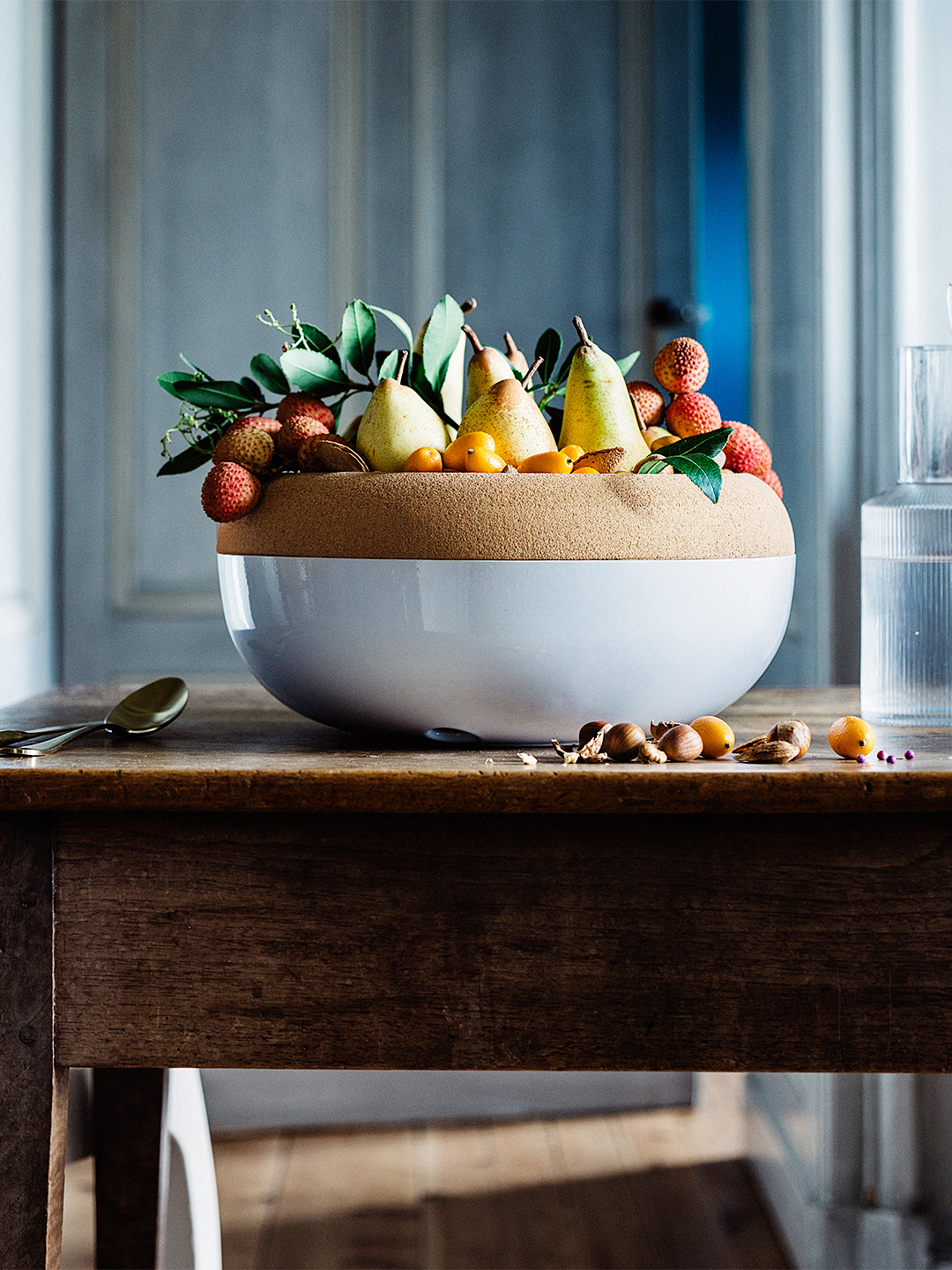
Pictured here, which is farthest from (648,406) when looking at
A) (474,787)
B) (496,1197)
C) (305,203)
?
(305,203)

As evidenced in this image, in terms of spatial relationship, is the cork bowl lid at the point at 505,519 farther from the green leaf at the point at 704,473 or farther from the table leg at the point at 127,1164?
the table leg at the point at 127,1164

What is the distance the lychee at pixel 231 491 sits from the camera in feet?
2.35

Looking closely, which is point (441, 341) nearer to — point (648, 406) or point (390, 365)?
point (390, 365)

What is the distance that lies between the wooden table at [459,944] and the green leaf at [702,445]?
0.20 meters

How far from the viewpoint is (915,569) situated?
805 mm

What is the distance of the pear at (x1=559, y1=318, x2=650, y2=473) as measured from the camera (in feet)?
2.41

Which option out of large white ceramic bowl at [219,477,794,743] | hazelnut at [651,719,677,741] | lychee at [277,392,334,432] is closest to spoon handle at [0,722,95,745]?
large white ceramic bowl at [219,477,794,743]

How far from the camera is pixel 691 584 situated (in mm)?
681

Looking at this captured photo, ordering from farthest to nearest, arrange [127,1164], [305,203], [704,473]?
[305,203] → [127,1164] → [704,473]

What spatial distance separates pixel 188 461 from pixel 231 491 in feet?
0.37

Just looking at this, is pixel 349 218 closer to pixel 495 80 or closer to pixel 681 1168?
pixel 495 80

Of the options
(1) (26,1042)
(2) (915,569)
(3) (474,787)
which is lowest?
(1) (26,1042)

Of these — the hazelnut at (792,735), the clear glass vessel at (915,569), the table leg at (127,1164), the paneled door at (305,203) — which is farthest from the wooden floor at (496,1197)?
the hazelnut at (792,735)

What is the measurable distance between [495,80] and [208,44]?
46 centimetres
